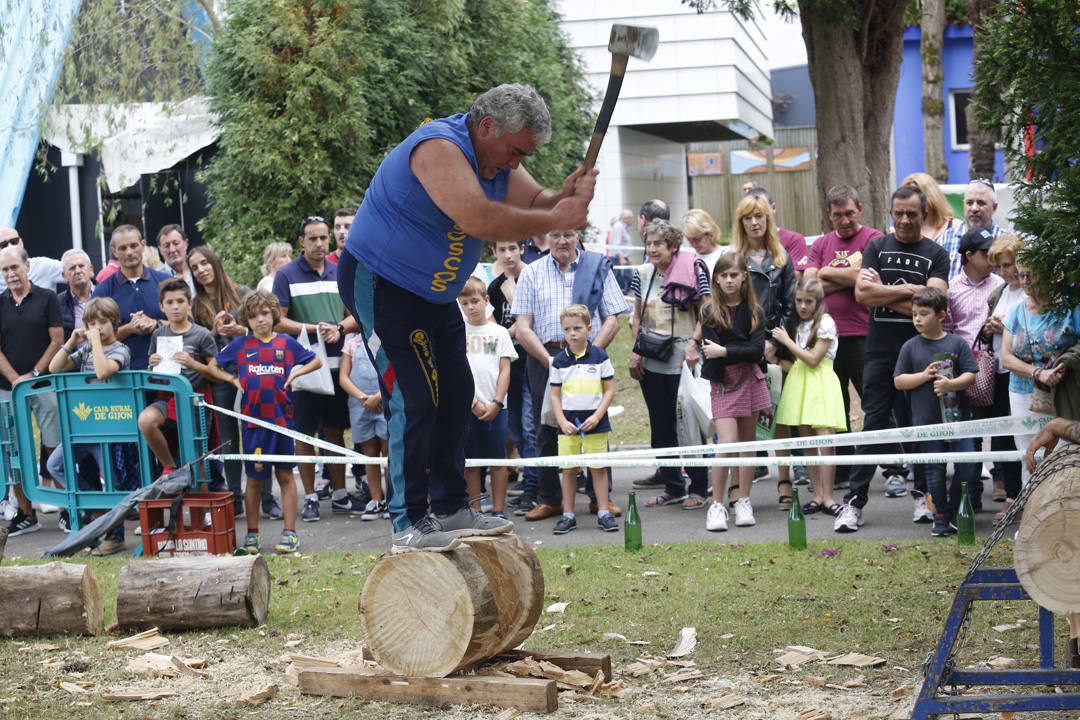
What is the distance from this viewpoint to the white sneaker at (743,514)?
8250mm

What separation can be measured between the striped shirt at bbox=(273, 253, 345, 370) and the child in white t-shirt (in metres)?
1.28

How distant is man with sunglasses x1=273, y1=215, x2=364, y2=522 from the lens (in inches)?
375

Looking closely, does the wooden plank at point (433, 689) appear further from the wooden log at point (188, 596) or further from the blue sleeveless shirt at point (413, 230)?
the blue sleeveless shirt at point (413, 230)

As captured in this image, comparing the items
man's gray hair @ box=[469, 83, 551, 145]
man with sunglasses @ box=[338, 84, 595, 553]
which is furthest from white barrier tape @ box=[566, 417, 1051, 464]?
man's gray hair @ box=[469, 83, 551, 145]

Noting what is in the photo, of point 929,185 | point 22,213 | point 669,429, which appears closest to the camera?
point 929,185

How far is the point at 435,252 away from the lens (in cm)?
475

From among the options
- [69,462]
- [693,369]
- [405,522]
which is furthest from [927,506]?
[69,462]

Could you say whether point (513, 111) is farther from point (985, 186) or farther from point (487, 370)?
point (985, 186)

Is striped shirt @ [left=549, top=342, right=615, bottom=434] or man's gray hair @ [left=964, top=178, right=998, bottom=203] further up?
man's gray hair @ [left=964, top=178, right=998, bottom=203]

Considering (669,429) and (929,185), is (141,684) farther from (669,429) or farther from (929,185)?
(929,185)

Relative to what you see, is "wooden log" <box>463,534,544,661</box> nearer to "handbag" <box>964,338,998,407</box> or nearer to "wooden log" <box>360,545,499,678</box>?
"wooden log" <box>360,545,499,678</box>

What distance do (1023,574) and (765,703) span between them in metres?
1.17

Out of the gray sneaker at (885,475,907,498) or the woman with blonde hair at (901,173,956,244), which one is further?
the gray sneaker at (885,475,907,498)

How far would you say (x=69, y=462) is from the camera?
897cm
